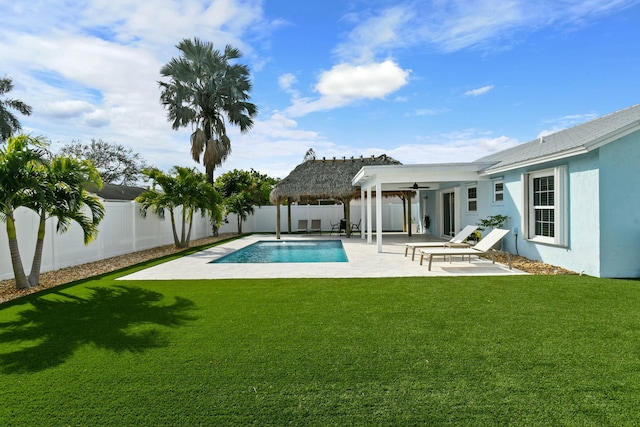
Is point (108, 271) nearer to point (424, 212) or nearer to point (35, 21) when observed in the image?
point (35, 21)

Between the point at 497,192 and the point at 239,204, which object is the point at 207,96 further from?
the point at 497,192

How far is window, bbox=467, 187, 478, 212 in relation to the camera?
14444mm

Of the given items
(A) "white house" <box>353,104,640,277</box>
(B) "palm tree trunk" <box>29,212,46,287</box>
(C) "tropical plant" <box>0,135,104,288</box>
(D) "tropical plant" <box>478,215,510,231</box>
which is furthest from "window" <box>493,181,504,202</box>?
(B) "palm tree trunk" <box>29,212,46,287</box>

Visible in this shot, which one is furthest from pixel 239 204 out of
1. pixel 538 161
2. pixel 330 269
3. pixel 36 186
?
pixel 538 161

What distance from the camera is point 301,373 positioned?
3695 mm

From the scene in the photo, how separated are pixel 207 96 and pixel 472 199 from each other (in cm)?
1652

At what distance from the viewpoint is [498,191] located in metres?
12.7

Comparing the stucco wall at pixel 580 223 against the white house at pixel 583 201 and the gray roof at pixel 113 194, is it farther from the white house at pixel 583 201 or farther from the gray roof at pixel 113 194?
the gray roof at pixel 113 194

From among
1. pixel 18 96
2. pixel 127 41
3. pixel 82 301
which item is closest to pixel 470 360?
pixel 82 301

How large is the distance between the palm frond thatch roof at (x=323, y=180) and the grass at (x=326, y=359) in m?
13.6

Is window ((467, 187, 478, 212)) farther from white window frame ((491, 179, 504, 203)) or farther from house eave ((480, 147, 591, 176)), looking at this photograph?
house eave ((480, 147, 591, 176))

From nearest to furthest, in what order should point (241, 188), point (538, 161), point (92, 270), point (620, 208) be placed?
point (620, 208)
point (538, 161)
point (92, 270)
point (241, 188)

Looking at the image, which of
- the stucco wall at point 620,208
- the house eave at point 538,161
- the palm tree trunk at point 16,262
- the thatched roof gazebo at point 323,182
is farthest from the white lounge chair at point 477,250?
the thatched roof gazebo at point 323,182

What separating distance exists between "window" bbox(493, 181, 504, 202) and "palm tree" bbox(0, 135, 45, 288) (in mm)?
12532
